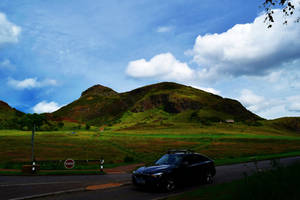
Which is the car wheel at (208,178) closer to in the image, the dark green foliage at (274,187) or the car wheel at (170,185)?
the car wheel at (170,185)

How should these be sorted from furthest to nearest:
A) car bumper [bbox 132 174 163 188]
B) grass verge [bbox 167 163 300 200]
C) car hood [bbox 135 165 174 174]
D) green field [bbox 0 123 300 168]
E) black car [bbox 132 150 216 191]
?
green field [bbox 0 123 300 168], car hood [bbox 135 165 174 174], black car [bbox 132 150 216 191], car bumper [bbox 132 174 163 188], grass verge [bbox 167 163 300 200]

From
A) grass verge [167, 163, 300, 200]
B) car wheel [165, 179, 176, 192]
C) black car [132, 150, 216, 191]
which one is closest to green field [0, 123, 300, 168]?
black car [132, 150, 216, 191]

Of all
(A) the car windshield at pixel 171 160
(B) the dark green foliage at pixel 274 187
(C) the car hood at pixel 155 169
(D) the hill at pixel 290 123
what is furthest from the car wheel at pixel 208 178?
(D) the hill at pixel 290 123

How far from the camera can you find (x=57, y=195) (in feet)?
32.0

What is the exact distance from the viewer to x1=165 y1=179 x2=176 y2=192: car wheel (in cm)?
1030

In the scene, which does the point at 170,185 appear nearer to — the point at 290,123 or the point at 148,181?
the point at 148,181

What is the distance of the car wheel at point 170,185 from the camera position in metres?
10.3

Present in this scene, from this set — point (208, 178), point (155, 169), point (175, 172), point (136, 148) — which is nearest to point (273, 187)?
point (175, 172)

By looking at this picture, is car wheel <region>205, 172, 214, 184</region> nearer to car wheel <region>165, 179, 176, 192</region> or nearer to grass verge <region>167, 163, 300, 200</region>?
car wheel <region>165, 179, 176, 192</region>

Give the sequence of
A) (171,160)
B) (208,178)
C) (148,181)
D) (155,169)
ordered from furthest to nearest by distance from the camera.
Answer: (208,178)
(171,160)
(155,169)
(148,181)

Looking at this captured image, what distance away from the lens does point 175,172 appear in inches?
422

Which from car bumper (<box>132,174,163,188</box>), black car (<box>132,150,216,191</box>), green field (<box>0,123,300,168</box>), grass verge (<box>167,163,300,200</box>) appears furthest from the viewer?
green field (<box>0,123,300,168</box>)

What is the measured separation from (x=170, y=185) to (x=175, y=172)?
62 centimetres

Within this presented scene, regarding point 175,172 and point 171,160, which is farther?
point 171,160
